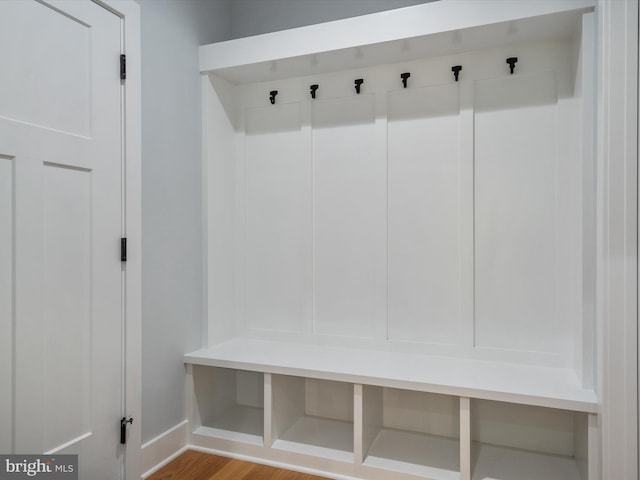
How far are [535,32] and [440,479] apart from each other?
1945 millimetres

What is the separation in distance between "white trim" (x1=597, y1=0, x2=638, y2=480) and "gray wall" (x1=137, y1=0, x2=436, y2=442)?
1.03 m

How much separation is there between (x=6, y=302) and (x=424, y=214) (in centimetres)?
175

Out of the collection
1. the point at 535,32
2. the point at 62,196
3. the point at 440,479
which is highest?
the point at 535,32

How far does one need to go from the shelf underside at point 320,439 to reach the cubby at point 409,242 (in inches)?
0.4

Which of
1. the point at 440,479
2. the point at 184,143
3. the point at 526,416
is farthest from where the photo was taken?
the point at 184,143

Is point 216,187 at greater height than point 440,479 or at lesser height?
greater

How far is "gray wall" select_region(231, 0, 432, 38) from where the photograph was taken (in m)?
2.30

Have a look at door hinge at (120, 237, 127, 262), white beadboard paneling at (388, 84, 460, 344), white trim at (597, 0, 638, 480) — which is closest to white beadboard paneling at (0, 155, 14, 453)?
door hinge at (120, 237, 127, 262)

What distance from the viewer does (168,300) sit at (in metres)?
2.10

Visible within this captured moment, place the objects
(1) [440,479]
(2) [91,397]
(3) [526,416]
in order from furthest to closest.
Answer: (3) [526,416], (1) [440,479], (2) [91,397]

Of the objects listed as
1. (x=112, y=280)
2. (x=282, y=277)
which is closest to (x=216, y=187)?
(x=282, y=277)

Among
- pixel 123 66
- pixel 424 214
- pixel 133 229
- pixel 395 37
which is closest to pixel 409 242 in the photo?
pixel 424 214

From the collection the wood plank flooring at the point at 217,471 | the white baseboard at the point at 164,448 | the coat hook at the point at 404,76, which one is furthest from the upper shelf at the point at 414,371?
the coat hook at the point at 404,76

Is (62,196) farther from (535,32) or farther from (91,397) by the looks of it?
(535,32)
